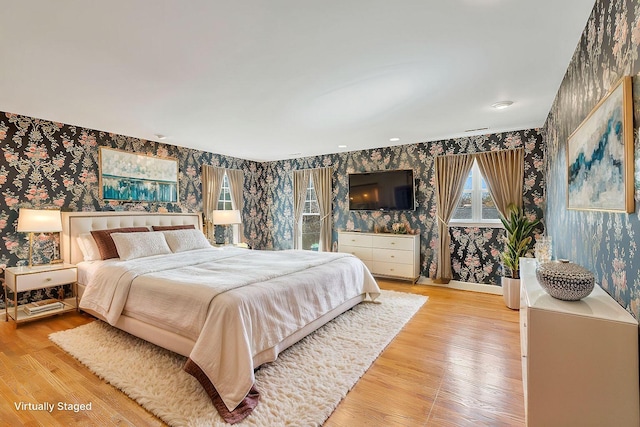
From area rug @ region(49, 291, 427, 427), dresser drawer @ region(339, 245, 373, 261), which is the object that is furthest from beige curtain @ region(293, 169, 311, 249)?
area rug @ region(49, 291, 427, 427)

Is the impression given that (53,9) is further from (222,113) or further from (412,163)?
(412,163)

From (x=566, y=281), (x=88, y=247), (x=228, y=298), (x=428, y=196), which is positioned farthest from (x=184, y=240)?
(x=566, y=281)

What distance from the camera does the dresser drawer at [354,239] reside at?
5.38 m

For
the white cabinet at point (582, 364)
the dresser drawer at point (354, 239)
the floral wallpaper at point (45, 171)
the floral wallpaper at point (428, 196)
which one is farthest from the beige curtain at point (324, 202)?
the white cabinet at point (582, 364)

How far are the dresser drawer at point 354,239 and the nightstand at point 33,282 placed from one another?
3998 millimetres

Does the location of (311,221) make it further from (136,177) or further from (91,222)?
(91,222)

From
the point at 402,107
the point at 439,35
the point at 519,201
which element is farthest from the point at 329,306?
the point at 519,201

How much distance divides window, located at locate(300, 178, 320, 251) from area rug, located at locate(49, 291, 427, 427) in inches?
126

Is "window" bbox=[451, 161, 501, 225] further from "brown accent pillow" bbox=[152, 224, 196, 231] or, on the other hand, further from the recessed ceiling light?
→ "brown accent pillow" bbox=[152, 224, 196, 231]

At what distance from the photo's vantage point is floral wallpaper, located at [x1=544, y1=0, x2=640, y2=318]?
120 centimetres

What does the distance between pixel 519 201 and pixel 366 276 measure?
8.44ft

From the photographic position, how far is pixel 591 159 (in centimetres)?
171

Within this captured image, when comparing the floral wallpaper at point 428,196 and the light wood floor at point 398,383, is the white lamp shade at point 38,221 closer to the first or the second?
the light wood floor at point 398,383

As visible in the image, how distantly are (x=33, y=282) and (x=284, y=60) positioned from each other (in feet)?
11.9
